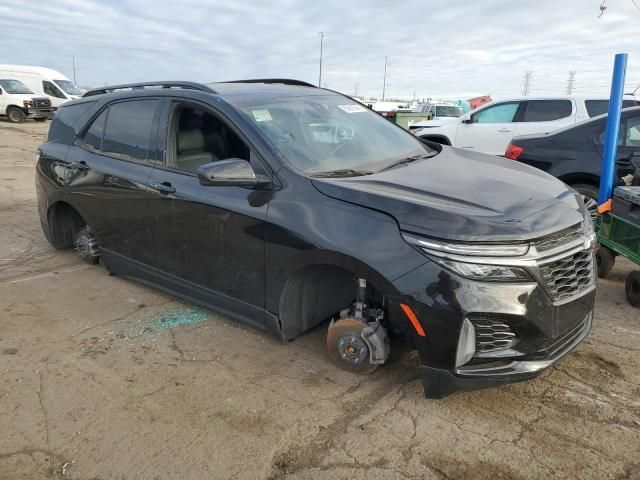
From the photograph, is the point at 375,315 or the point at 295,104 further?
the point at 295,104

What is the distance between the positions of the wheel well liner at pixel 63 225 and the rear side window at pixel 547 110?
7.97 meters

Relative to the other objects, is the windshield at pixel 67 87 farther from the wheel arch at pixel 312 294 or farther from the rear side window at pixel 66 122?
the wheel arch at pixel 312 294

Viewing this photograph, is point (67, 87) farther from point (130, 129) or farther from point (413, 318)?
point (413, 318)

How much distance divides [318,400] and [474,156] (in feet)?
7.17

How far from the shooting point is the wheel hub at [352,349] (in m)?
2.93

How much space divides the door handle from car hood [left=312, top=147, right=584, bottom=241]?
1.25 metres

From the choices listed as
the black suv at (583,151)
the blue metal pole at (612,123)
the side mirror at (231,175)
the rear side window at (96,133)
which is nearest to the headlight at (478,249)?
the side mirror at (231,175)

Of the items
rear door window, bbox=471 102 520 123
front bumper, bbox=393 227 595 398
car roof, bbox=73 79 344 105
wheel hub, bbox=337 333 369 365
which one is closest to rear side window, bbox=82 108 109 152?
car roof, bbox=73 79 344 105

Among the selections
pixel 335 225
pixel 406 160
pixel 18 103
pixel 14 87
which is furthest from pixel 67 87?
pixel 335 225

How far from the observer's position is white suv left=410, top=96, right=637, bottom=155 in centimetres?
900

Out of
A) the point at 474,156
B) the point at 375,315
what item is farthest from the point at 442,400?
the point at 474,156

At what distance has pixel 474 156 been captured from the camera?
381 cm

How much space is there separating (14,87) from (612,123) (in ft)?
87.0

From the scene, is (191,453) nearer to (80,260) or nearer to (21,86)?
(80,260)
